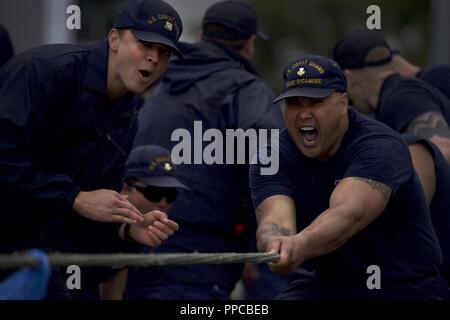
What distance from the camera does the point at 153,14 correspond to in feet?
16.9

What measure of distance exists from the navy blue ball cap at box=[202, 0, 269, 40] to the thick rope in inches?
93.7

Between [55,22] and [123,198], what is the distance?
6.09m

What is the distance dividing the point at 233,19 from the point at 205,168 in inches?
32.7

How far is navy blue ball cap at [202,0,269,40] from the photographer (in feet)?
22.9

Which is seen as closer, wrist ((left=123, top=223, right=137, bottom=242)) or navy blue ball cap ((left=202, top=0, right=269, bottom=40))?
wrist ((left=123, top=223, right=137, bottom=242))

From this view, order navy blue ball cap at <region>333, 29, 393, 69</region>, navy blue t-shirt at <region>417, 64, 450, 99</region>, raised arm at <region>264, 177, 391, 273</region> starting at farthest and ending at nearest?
1. navy blue t-shirt at <region>417, 64, 450, 99</region>
2. navy blue ball cap at <region>333, 29, 393, 69</region>
3. raised arm at <region>264, 177, 391, 273</region>

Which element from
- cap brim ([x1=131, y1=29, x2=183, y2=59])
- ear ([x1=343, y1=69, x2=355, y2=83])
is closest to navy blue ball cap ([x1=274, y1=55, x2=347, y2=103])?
cap brim ([x1=131, y1=29, x2=183, y2=59])

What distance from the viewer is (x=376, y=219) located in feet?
17.5

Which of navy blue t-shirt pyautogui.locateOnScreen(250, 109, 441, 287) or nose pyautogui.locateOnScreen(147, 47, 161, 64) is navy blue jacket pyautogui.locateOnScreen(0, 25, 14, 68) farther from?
navy blue t-shirt pyautogui.locateOnScreen(250, 109, 441, 287)

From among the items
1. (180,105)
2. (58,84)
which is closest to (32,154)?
(58,84)

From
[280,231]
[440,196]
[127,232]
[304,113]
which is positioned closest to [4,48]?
[127,232]

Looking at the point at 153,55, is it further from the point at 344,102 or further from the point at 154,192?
the point at 154,192

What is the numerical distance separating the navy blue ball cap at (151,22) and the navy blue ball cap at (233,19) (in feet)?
5.86
